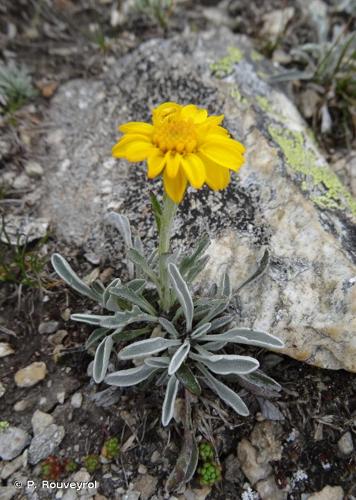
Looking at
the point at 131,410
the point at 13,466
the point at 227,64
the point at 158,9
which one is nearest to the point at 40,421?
the point at 13,466

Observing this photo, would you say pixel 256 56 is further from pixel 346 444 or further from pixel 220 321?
pixel 346 444

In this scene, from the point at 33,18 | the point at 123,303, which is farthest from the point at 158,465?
the point at 33,18

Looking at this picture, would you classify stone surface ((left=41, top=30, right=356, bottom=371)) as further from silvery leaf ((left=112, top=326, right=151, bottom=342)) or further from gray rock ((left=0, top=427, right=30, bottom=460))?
gray rock ((left=0, top=427, right=30, bottom=460))

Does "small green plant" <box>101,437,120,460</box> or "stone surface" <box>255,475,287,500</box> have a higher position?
"stone surface" <box>255,475,287,500</box>

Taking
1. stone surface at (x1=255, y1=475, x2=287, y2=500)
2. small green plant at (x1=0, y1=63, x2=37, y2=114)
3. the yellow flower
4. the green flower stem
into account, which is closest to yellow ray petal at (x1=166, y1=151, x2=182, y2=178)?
the yellow flower

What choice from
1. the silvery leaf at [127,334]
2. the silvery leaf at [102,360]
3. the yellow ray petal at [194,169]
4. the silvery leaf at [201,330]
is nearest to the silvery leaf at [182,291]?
the silvery leaf at [201,330]

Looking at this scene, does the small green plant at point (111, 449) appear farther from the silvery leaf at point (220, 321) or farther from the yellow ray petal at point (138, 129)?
the yellow ray petal at point (138, 129)

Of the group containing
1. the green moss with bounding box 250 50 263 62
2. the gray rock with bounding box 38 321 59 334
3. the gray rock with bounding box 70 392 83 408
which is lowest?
the gray rock with bounding box 70 392 83 408
